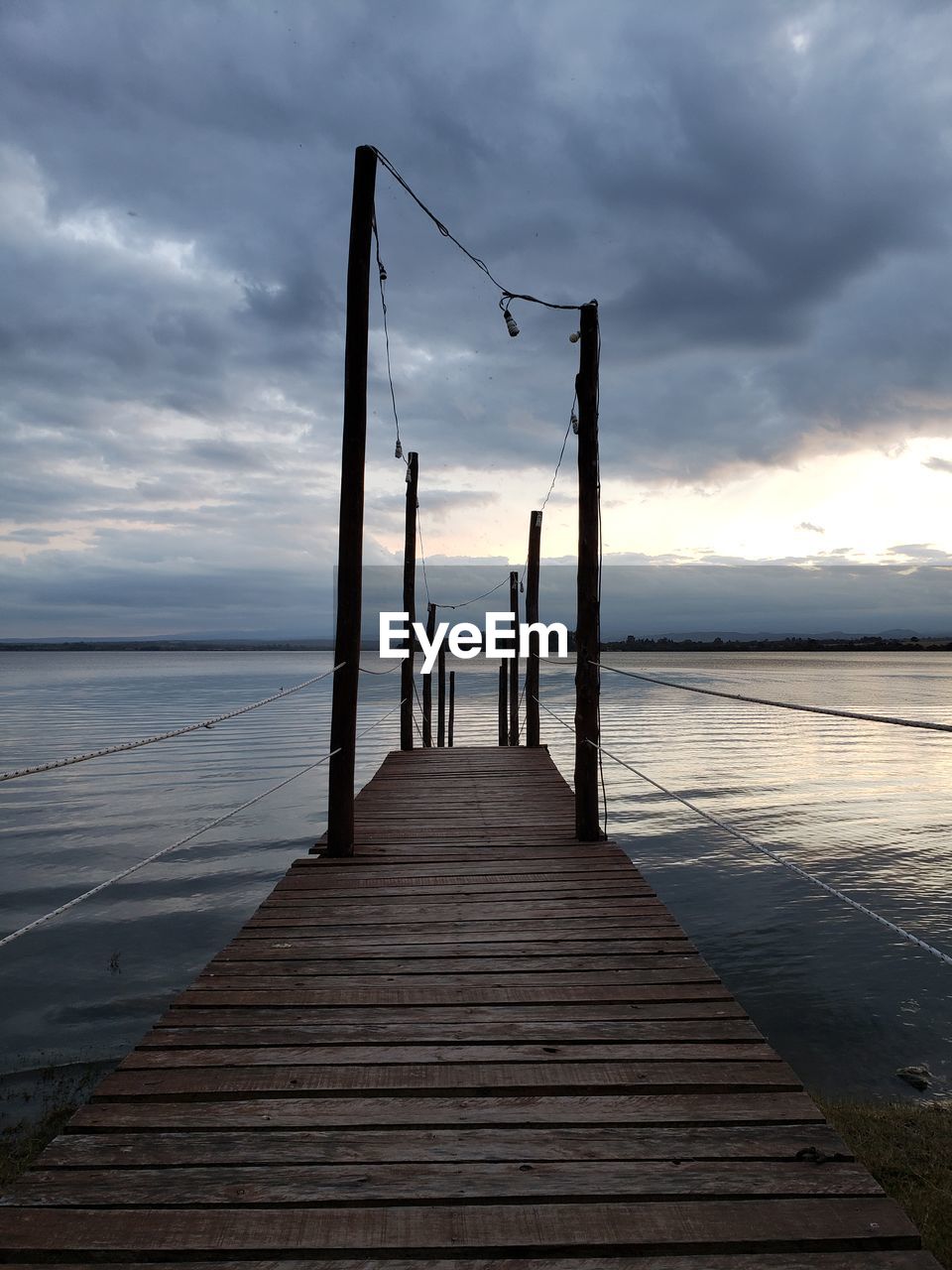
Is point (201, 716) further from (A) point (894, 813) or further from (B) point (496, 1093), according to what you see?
(B) point (496, 1093)

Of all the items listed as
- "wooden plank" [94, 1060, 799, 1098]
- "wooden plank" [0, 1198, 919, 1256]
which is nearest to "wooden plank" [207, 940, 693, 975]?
"wooden plank" [94, 1060, 799, 1098]

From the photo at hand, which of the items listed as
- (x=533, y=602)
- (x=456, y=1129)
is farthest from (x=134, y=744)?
(x=533, y=602)

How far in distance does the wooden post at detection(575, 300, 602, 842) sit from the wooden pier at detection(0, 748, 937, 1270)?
85.6 inches

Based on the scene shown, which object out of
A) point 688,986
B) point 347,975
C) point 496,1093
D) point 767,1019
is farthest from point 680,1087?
point 767,1019

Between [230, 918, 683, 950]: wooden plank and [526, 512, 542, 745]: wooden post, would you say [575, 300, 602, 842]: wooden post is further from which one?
[526, 512, 542, 745]: wooden post

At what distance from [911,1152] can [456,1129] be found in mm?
2888

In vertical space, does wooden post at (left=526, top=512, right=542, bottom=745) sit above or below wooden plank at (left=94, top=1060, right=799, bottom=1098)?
above

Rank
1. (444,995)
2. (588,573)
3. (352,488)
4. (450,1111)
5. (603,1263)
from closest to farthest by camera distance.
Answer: (603,1263), (450,1111), (444,995), (352,488), (588,573)

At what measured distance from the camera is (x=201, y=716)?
3453 centimetres

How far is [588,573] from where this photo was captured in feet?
21.5

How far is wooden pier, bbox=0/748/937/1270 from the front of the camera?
1.99 metres

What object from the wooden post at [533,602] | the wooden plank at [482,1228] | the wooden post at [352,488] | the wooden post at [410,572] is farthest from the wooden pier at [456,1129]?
the wooden post at [533,602]

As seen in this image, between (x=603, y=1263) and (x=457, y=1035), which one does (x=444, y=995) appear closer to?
(x=457, y=1035)

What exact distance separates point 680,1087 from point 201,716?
113 ft
